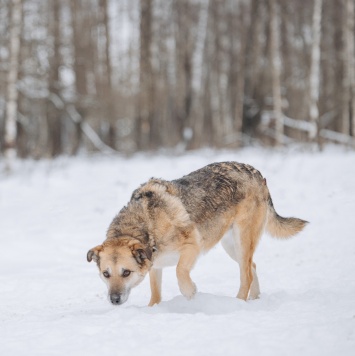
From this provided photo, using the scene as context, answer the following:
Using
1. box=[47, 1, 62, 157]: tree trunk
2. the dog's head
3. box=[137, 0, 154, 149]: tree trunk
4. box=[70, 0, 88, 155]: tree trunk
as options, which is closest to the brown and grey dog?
the dog's head

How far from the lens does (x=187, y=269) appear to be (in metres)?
5.66

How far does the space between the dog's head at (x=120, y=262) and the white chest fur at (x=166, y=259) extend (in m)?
0.39

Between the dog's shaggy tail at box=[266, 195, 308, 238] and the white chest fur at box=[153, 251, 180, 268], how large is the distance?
152cm

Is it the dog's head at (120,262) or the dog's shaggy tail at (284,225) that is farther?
the dog's shaggy tail at (284,225)

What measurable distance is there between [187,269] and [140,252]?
69cm

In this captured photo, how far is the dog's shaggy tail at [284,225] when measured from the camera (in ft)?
21.8

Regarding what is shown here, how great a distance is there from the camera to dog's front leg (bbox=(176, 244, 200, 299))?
5559 mm

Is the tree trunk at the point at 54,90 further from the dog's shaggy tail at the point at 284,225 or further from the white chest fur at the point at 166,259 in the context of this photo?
the white chest fur at the point at 166,259

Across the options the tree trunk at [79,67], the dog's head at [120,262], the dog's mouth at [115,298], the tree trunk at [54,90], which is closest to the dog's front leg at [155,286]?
the dog's head at [120,262]

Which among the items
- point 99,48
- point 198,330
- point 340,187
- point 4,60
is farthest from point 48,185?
point 99,48

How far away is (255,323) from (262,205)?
7.61 ft

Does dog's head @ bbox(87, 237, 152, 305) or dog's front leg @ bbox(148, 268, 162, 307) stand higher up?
dog's head @ bbox(87, 237, 152, 305)

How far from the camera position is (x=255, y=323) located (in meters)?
A: 4.44

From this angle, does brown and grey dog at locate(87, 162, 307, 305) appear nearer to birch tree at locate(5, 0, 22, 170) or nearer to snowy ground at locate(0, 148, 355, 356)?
snowy ground at locate(0, 148, 355, 356)
